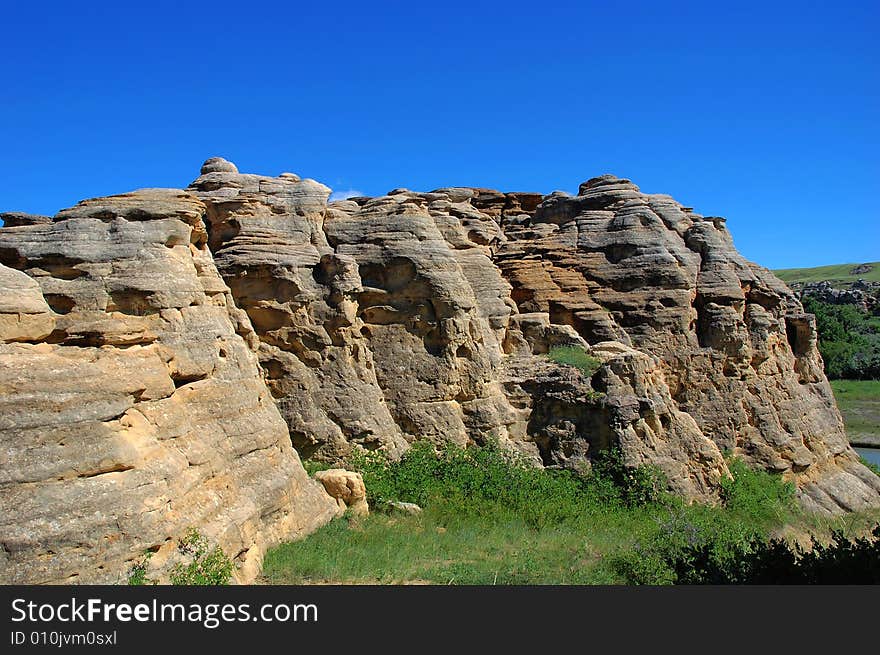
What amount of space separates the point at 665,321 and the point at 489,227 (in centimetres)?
591

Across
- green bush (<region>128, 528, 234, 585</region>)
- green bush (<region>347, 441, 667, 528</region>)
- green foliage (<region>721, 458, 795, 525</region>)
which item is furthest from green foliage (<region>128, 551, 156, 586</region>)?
green foliage (<region>721, 458, 795, 525</region>)

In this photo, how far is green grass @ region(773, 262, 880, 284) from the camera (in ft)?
406

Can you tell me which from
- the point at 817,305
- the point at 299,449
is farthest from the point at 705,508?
the point at 817,305

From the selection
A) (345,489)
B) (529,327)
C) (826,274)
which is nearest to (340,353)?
(345,489)

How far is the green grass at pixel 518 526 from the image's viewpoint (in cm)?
1107

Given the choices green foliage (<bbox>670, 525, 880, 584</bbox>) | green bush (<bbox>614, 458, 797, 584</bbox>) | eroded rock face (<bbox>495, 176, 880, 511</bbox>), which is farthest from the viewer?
eroded rock face (<bbox>495, 176, 880, 511</bbox>)

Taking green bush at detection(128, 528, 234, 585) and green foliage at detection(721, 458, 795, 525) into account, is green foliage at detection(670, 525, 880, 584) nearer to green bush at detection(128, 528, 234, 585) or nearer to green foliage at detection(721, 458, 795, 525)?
green bush at detection(128, 528, 234, 585)

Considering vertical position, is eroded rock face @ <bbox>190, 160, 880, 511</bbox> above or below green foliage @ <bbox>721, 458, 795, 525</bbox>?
above

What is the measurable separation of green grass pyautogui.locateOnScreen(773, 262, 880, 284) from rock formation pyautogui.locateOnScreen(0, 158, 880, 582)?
111867 mm

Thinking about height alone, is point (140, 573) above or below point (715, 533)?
above

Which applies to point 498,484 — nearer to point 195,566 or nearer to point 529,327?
point 529,327

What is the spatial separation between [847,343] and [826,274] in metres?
90.0

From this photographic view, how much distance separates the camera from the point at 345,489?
13805mm

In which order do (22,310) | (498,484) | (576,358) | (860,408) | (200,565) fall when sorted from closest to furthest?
(200,565) → (22,310) → (498,484) → (576,358) → (860,408)
